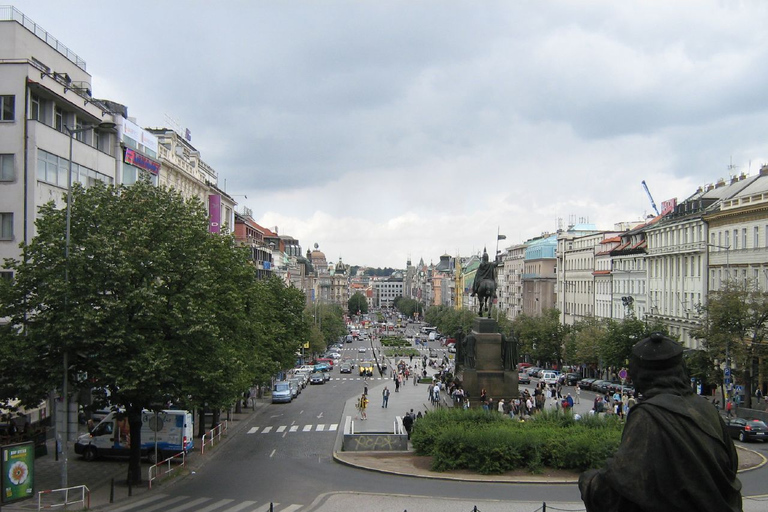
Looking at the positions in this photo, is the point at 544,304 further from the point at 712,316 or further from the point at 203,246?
the point at 203,246

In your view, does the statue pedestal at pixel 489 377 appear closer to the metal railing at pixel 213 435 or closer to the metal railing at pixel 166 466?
the metal railing at pixel 213 435

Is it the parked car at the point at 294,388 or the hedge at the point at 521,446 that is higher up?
the hedge at the point at 521,446

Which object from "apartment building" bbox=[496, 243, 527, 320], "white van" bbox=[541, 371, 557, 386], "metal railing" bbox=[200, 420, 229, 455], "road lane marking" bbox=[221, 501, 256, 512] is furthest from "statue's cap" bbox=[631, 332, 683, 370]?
"apartment building" bbox=[496, 243, 527, 320]

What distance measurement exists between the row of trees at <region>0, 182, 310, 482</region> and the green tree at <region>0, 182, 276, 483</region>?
1.6 inches

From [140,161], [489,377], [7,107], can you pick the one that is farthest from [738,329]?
[7,107]

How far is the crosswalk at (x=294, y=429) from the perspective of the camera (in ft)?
144

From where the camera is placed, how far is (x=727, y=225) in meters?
66.2

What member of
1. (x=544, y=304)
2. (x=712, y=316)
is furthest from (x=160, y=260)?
(x=544, y=304)

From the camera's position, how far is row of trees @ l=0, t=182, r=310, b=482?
26500 millimetres

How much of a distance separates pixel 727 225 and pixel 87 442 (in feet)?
176

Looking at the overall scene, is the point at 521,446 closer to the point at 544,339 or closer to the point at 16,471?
the point at 16,471

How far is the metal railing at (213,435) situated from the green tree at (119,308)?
293 inches

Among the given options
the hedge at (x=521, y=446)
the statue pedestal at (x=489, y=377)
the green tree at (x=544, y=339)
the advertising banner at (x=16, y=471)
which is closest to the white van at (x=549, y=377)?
the green tree at (x=544, y=339)

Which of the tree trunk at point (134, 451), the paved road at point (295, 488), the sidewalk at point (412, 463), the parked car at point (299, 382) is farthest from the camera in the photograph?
the parked car at point (299, 382)
